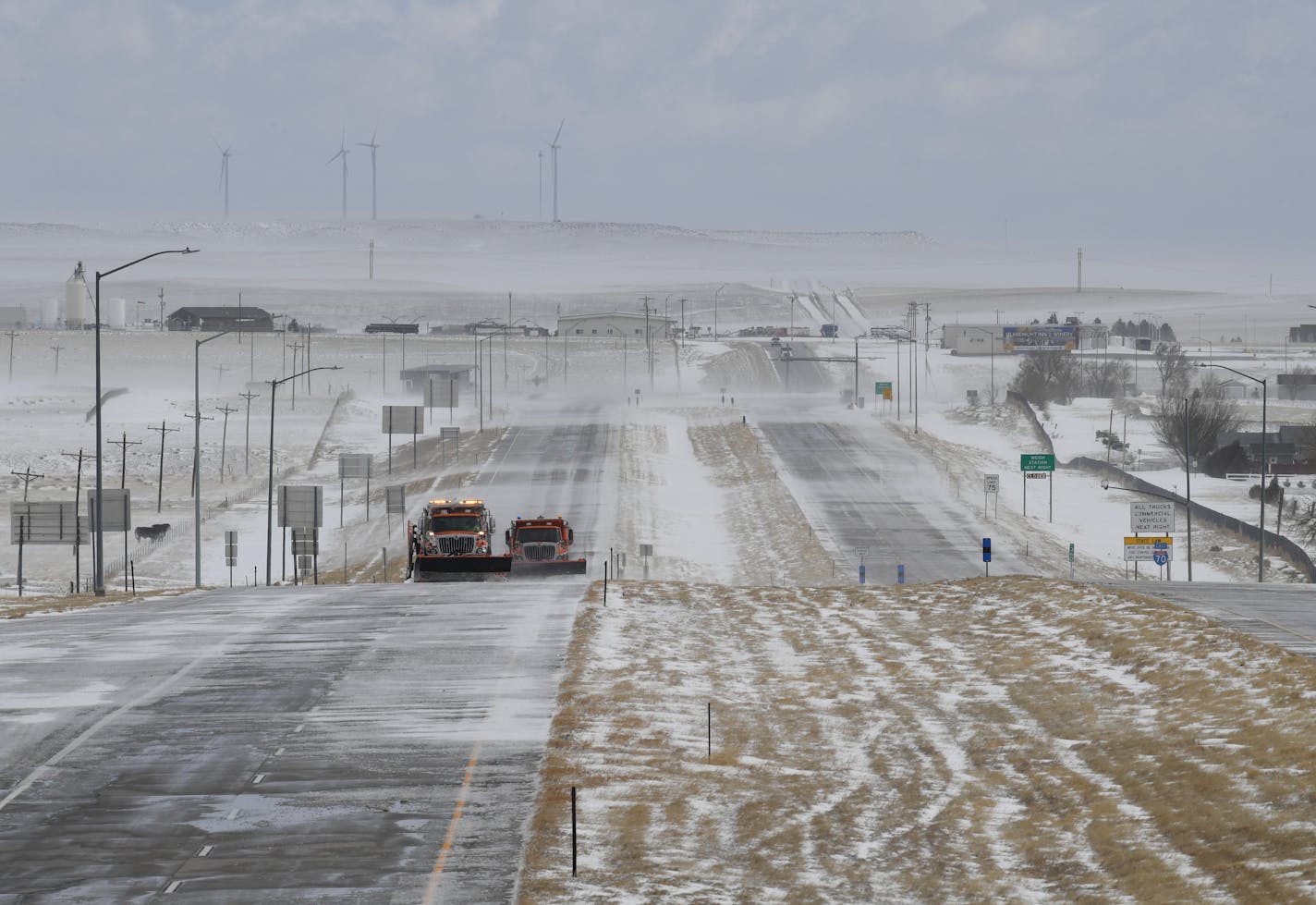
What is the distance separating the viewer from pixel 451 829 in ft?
74.4

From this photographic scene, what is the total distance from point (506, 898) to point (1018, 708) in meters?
13.2

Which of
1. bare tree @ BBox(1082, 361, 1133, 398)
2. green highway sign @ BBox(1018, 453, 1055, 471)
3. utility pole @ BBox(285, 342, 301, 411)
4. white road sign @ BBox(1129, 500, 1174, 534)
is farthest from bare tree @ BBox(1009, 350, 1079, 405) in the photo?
white road sign @ BBox(1129, 500, 1174, 534)

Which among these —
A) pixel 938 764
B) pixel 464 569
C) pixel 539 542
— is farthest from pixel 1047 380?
pixel 938 764

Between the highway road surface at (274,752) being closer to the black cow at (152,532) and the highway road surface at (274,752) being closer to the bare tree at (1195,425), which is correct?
the black cow at (152,532)

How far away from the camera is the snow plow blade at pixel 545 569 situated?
54.6 metres

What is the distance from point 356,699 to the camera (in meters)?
31.2

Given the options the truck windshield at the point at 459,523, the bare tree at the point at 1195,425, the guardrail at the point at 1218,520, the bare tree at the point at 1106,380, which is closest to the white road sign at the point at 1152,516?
the guardrail at the point at 1218,520

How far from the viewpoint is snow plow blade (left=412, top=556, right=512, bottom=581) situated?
52.6 metres

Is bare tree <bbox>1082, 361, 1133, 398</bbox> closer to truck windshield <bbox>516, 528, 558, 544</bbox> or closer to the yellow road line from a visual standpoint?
truck windshield <bbox>516, 528, 558, 544</bbox>

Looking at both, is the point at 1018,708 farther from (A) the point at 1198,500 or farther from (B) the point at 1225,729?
(A) the point at 1198,500

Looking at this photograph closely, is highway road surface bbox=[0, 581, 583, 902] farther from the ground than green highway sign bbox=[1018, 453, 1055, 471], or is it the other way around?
green highway sign bbox=[1018, 453, 1055, 471]

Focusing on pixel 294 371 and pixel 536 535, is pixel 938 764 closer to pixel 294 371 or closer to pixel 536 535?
pixel 536 535

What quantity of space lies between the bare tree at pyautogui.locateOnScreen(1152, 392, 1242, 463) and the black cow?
64.4 meters

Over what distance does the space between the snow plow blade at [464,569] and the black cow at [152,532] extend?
36.0 m
